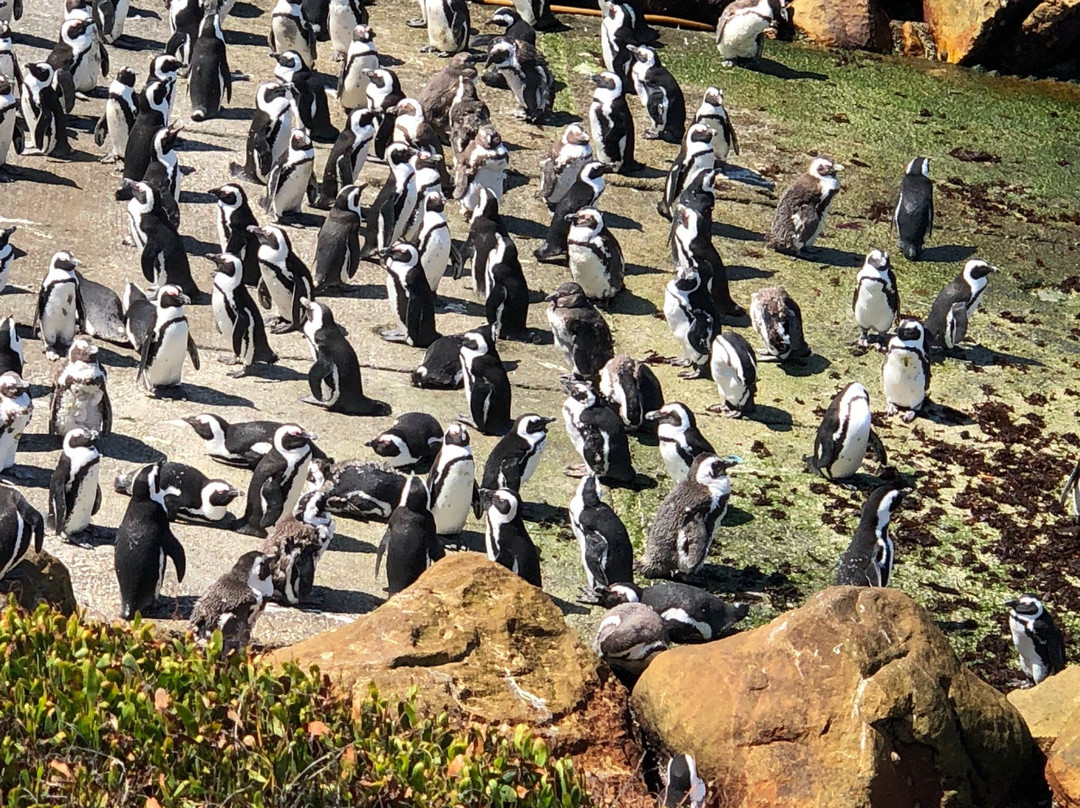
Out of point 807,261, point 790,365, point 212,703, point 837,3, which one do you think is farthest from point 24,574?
point 837,3

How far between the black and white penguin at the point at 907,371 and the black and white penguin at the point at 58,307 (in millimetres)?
5014

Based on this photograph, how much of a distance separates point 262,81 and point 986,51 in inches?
271

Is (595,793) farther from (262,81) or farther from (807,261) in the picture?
(262,81)

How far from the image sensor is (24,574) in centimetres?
746

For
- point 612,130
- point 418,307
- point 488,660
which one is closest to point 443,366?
point 418,307

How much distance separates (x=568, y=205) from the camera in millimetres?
12680

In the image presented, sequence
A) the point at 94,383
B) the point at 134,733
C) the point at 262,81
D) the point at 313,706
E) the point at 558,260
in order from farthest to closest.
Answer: the point at 262,81 → the point at 558,260 → the point at 94,383 → the point at 313,706 → the point at 134,733

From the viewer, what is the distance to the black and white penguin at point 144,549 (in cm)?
816

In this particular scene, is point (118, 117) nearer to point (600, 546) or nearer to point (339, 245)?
point (339, 245)

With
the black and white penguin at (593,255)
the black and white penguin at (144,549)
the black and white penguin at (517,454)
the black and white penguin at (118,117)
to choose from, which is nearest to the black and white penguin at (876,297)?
the black and white penguin at (593,255)

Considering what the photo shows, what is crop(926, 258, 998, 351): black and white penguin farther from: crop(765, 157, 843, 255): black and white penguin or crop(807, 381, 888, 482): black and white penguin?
crop(807, 381, 888, 482): black and white penguin

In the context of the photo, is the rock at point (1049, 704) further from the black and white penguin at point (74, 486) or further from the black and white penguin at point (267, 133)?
the black and white penguin at point (267, 133)

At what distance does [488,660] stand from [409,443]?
10.4 ft

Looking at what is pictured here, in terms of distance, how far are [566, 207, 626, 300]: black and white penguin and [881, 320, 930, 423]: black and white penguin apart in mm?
2058
